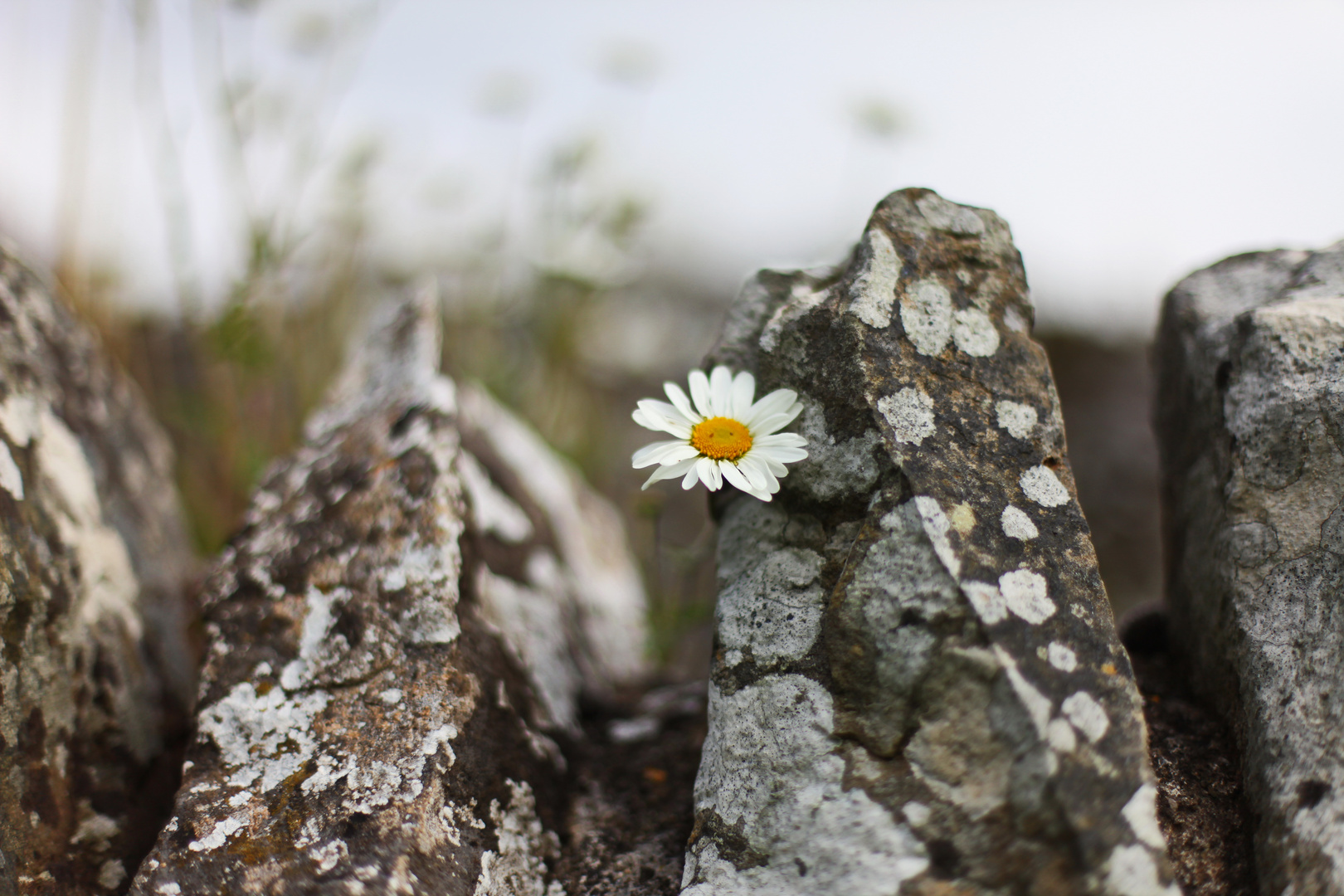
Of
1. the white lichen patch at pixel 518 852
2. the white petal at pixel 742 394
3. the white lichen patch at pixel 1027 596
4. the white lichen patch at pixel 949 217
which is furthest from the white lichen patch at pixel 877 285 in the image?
the white lichen patch at pixel 518 852

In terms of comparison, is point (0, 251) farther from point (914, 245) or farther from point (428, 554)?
point (914, 245)

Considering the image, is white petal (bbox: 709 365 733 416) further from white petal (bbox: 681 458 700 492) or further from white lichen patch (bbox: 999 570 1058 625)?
white lichen patch (bbox: 999 570 1058 625)

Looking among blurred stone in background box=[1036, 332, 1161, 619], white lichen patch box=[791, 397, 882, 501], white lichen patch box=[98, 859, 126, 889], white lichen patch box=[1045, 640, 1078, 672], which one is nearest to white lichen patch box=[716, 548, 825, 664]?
white lichen patch box=[791, 397, 882, 501]

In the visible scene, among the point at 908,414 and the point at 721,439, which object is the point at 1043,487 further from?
the point at 721,439

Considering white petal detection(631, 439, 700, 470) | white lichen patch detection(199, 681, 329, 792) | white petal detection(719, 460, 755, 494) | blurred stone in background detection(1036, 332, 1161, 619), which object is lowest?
white lichen patch detection(199, 681, 329, 792)

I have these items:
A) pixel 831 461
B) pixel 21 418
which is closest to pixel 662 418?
→ pixel 831 461

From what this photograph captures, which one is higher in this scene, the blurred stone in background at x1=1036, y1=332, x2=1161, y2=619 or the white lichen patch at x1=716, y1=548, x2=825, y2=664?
the blurred stone in background at x1=1036, y1=332, x2=1161, y2=619

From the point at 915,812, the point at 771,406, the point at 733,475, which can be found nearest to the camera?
the point at 915,812
